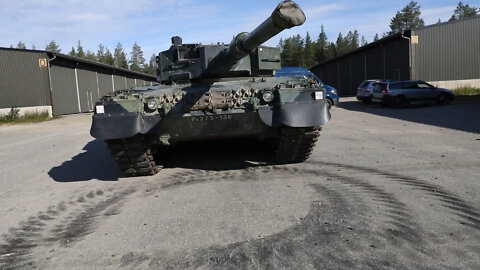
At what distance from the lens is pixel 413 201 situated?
4688 mm

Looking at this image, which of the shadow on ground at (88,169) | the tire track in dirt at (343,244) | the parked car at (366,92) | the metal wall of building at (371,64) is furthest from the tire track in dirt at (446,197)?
the metal wall of building at (371,64)

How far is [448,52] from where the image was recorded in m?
27.5

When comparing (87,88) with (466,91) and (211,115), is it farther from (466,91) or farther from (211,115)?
(211,115)

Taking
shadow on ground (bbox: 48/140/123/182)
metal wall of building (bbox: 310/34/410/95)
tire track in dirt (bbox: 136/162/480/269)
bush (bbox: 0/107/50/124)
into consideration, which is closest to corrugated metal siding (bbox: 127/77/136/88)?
bush (bbox: 0/107/50/124)

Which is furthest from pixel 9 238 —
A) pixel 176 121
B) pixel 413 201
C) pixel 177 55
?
pixel 177 55

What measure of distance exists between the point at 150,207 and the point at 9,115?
20527 mm

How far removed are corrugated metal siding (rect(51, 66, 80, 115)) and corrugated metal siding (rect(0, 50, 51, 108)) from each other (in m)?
0.66

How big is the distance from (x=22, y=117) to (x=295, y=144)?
2011 cm

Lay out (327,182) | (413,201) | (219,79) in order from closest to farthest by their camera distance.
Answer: (413,201) < (327,182) < (219,79)

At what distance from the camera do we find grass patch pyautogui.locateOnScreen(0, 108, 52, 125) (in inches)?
865

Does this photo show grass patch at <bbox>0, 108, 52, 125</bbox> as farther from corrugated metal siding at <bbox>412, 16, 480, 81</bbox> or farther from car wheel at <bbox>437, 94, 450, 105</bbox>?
corrugated metal siding at <bbox>412, 16, 480, 81</bbox>

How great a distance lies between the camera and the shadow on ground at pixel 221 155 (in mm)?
7480

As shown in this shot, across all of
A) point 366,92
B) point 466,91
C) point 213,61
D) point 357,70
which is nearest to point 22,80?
point 366,92

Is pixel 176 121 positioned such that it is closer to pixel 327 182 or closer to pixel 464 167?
pixel 327 182
